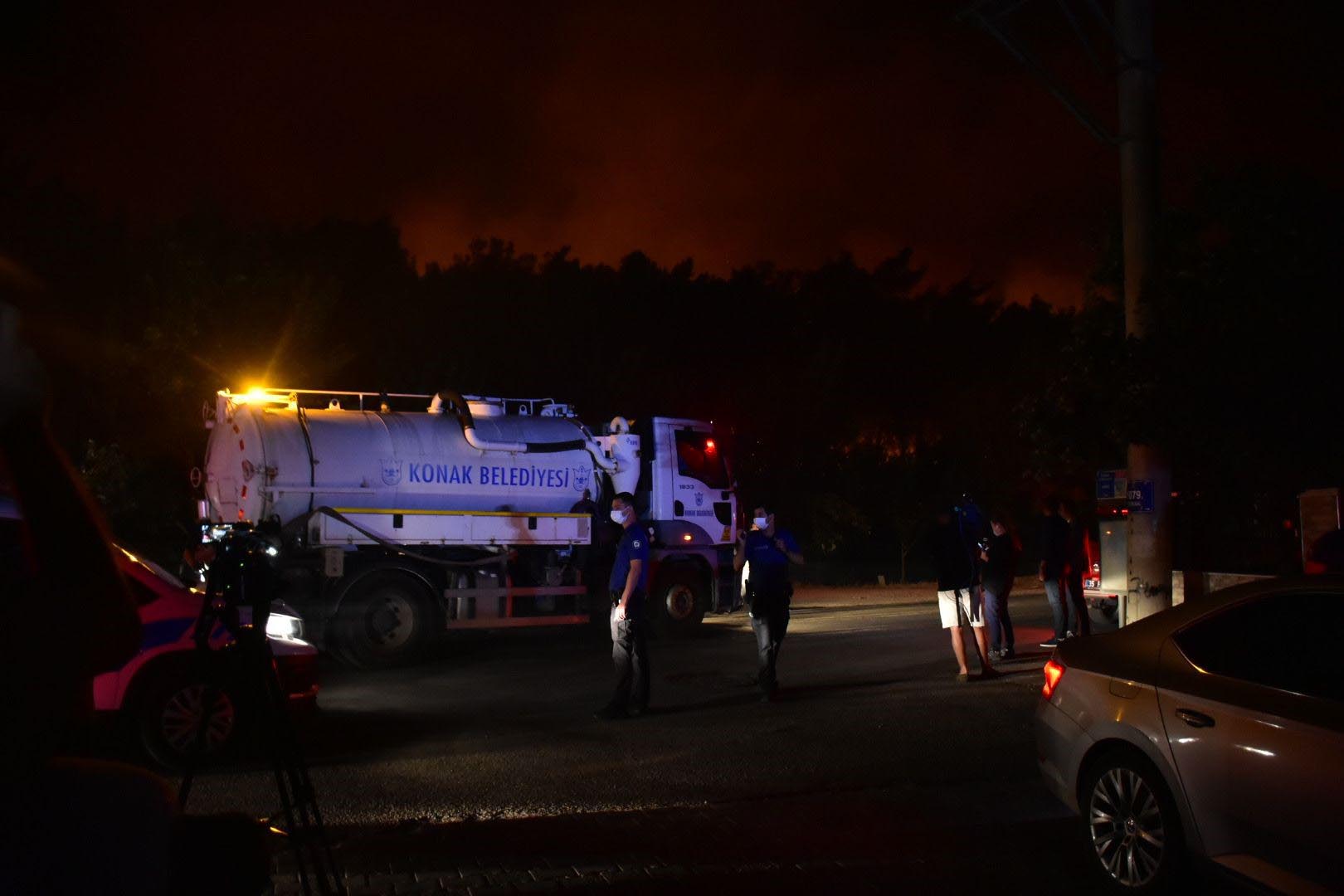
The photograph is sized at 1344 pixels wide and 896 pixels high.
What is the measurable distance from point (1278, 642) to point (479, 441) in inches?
490

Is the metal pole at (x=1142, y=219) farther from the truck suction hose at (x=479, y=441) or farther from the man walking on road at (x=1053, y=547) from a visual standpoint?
the truck suction hose at (x=479, y=441)

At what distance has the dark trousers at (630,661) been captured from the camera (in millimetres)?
10766

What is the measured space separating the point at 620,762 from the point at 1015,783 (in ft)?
9.03

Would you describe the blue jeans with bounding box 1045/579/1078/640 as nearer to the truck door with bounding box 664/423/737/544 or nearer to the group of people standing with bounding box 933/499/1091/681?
the group of people standing with bounding box 933/499/1091/681

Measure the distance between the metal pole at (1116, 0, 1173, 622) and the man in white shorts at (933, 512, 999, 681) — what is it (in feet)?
4.76

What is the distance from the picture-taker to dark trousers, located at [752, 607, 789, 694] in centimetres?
1141

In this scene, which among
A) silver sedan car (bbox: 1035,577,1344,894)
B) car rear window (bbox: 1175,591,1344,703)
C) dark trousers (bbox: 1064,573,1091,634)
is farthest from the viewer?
dark trousers (bbox: 1064,573,1091,634)

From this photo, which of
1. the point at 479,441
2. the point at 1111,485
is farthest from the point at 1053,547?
the point at 479,441

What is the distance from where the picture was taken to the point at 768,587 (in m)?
11.6

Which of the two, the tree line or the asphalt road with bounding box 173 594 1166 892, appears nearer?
the asphalt road with bounding box 173 594 1166 892

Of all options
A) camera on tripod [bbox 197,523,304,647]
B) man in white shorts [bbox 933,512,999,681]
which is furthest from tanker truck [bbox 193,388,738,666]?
camera on tripod [bbox 197,523,304,647]

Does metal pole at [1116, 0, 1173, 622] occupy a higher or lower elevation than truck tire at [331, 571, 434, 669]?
higher

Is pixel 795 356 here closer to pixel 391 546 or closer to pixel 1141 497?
pixel 391 546

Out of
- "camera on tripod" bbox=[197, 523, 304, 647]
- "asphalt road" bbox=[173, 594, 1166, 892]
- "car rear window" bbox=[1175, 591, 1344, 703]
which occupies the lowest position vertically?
"asphalt road" bbox=[173, 594, 1166, 892]
